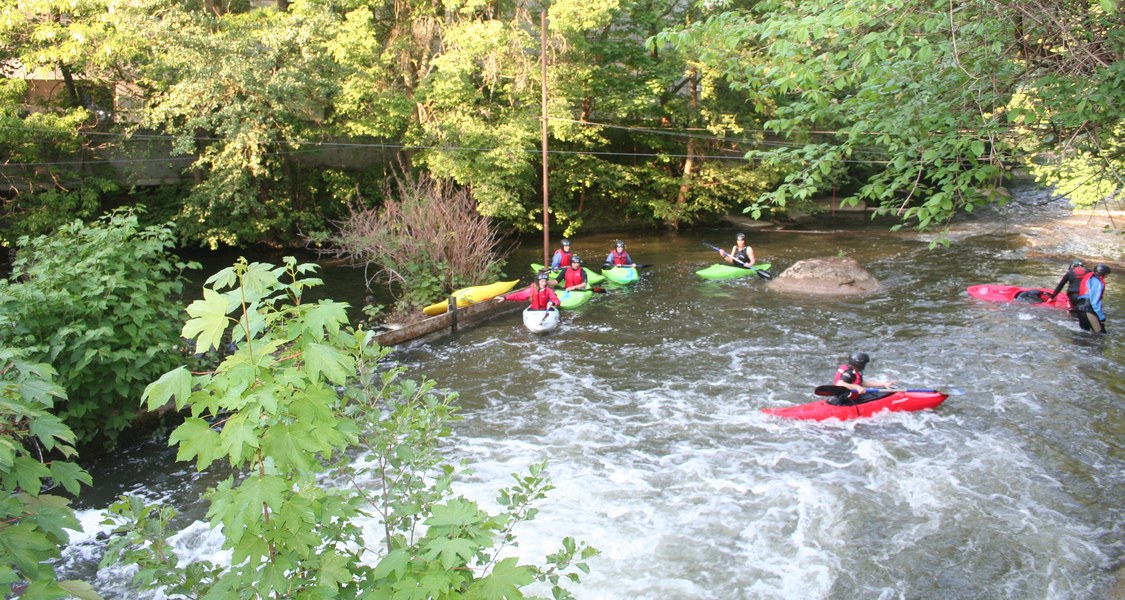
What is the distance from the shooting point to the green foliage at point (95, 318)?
762cm

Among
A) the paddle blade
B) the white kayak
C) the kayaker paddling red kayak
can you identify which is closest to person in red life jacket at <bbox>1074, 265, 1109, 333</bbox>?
the kayaker paddling red kayak

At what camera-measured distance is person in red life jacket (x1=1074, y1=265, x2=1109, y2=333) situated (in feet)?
41.8

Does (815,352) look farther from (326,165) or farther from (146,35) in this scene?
(326,165)

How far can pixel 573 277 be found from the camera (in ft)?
55.8

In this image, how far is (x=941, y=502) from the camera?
763 cm

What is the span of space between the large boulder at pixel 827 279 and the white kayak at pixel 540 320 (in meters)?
6.14

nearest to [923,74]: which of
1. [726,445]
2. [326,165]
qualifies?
[726,445]

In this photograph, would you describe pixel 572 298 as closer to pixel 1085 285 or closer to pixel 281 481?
pixel 1085 285

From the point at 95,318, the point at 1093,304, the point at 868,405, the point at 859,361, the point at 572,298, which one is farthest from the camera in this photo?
the point at 572,298

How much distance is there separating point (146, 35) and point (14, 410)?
16895 millimetres

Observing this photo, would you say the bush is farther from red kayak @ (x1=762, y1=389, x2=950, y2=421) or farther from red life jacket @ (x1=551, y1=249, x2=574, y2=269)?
red kayak @ (x1=762, y1=389, x2=950, y2=421)

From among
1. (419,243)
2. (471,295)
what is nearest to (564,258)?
(471,295)

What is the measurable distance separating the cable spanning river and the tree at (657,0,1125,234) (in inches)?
128

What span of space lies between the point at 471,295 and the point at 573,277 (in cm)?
270
